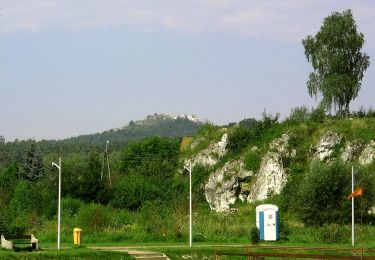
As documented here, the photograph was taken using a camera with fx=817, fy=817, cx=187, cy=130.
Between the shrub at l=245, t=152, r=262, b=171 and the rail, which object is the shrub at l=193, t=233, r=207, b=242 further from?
the shrub at l=245, t=152, r=262, b=171

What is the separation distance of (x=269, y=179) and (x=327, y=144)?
241 inches

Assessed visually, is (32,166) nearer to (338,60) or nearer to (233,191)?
(233,191)

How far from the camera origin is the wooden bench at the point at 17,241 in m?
42.9

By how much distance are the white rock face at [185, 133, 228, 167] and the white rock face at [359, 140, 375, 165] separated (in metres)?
14.9

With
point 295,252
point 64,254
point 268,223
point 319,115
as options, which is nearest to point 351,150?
point 319,115

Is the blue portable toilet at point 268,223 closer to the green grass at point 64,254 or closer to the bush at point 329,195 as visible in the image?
the bush at point 329,195

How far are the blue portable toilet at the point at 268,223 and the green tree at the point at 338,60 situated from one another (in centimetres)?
2272

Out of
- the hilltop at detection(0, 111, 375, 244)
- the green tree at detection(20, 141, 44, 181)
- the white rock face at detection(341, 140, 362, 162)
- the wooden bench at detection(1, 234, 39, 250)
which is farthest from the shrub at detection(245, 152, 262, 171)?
the green tree at detection(20, 141, 44, 181)

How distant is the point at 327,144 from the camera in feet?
241

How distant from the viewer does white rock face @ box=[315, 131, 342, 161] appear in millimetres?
72875

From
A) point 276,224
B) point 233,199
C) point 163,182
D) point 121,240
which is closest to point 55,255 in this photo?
point 121,240

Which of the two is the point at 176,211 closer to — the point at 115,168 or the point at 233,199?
the point at 233,199

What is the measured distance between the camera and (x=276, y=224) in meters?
54.7

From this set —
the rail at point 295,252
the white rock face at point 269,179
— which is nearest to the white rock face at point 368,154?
the white rock face at point 269,179
